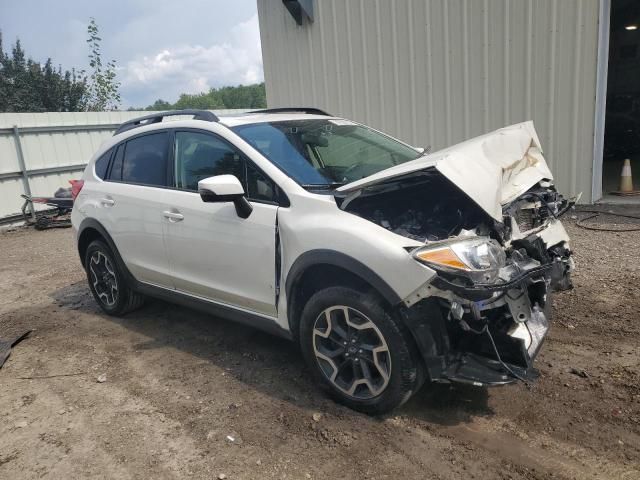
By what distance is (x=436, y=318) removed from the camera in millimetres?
2799

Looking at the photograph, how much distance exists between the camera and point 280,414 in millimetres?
3236

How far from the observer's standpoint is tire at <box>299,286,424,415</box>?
286 cm

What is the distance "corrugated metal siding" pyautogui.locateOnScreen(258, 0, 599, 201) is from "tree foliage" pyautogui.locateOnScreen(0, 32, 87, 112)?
17.0 meters

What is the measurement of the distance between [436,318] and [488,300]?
286mm

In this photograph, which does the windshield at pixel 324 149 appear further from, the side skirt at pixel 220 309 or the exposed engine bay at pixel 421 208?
the side skirt at pixel 220 309

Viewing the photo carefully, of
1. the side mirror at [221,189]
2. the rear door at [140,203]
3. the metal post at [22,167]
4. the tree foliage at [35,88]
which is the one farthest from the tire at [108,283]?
the tree foliage at [35,88]

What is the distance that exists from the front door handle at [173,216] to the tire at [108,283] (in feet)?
3.66

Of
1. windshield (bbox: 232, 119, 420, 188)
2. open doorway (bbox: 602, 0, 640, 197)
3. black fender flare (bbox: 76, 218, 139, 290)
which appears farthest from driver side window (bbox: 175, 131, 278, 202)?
open doorway (bbox: 602, 0, 640, 197)

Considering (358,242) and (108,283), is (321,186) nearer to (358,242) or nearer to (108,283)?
(358,242)

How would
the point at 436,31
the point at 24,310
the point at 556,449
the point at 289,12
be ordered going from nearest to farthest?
the point at 556,449
the point at 24,310
the point at 436,31
the point at 289,12

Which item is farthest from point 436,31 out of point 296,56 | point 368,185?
point 368,185

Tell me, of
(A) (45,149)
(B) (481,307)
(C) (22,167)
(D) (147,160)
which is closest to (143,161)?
(D) (147,160)

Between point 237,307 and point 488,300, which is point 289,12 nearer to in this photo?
point 237,307

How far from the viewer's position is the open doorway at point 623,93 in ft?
46.0
